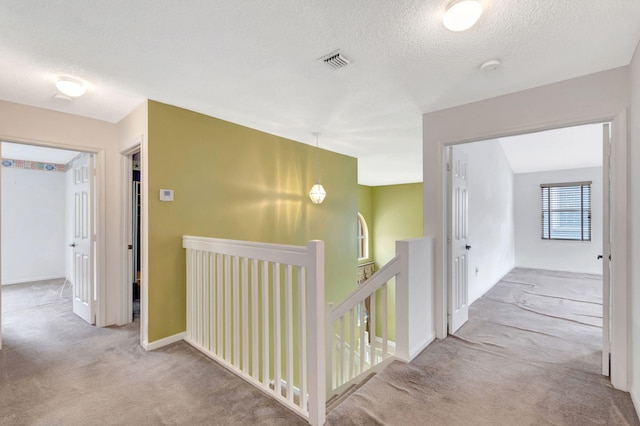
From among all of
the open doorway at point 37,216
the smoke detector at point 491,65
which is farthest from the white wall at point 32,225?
the smoke detector at point 491,65

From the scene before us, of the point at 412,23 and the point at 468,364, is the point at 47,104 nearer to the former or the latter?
the point at 412,23

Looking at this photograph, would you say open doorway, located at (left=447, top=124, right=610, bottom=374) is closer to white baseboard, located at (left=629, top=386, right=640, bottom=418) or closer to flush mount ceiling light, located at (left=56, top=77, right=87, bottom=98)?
white baseboard, located at (left=629, top=386, right=640, bottom=418)

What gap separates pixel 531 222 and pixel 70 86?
28.1ft

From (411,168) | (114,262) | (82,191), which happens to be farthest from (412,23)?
(411,168)

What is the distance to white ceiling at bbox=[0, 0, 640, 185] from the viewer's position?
1.57 meters

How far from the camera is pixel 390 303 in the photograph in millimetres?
8031

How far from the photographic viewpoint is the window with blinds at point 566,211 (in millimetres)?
6371

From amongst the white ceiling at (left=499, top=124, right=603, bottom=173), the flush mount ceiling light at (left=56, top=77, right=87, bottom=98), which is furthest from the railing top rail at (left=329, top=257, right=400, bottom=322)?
the white ceiling at (left=499, top=124, right=603, bottom=173)

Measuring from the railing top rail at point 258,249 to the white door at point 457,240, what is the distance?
6.28 feet

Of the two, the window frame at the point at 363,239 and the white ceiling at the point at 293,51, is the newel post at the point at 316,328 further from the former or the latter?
the window frame at the point at 363,239

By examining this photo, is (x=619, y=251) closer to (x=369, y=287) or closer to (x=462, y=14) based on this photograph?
(x=369, y=287)

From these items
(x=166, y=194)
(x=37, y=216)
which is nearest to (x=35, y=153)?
(x=37, y=216)

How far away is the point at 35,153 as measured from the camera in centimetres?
507

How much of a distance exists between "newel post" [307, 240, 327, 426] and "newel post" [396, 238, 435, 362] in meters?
1.06
